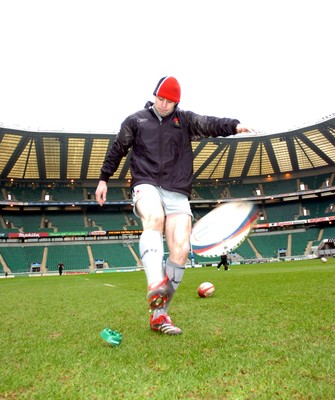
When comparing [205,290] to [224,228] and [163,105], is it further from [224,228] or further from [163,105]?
[163,105]

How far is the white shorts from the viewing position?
150 inches

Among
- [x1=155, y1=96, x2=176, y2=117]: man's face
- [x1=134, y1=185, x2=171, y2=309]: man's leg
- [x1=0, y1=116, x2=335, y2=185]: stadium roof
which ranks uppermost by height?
[x1=155, y1=96, x2=176, y2=117]: man's face

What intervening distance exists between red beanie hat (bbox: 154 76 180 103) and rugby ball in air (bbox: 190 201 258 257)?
1.62 meters

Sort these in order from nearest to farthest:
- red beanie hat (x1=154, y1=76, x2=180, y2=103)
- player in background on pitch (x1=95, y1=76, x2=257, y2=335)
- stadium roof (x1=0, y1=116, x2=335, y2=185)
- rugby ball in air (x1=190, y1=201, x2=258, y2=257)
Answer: player in background on pitch (x1=95, y1=76, x2=257, y2=335) → red beanie hat (x1=154, y1=76, x2=180, y2=103) → rugby ball in air (x1=190, y1=201, x2=258, y2=257) → stadium roof (x1=0, y1=116, x2=335, y2=185)

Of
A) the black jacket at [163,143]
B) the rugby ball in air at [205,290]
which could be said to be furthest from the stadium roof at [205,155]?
the black jacket at [163,143]

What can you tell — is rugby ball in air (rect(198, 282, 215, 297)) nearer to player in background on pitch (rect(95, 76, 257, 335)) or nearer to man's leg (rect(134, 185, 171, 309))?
player in background on pitch (rect(95, 76, 257, 335))

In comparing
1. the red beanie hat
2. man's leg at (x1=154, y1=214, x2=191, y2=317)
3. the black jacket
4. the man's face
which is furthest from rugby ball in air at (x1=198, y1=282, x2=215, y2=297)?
the red beanie hat

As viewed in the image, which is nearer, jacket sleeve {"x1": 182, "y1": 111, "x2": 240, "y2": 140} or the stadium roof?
jacket sleeve {"x1": 182, "y1": 111, "x2": 240, "y2": 140}

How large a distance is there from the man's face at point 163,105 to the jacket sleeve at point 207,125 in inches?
11.0

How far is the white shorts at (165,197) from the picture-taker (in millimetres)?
3804

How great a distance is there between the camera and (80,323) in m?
4.39

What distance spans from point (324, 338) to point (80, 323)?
2.77 metres

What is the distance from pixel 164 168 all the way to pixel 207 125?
756 millimetres

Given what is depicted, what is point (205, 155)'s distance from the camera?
2074 inches
